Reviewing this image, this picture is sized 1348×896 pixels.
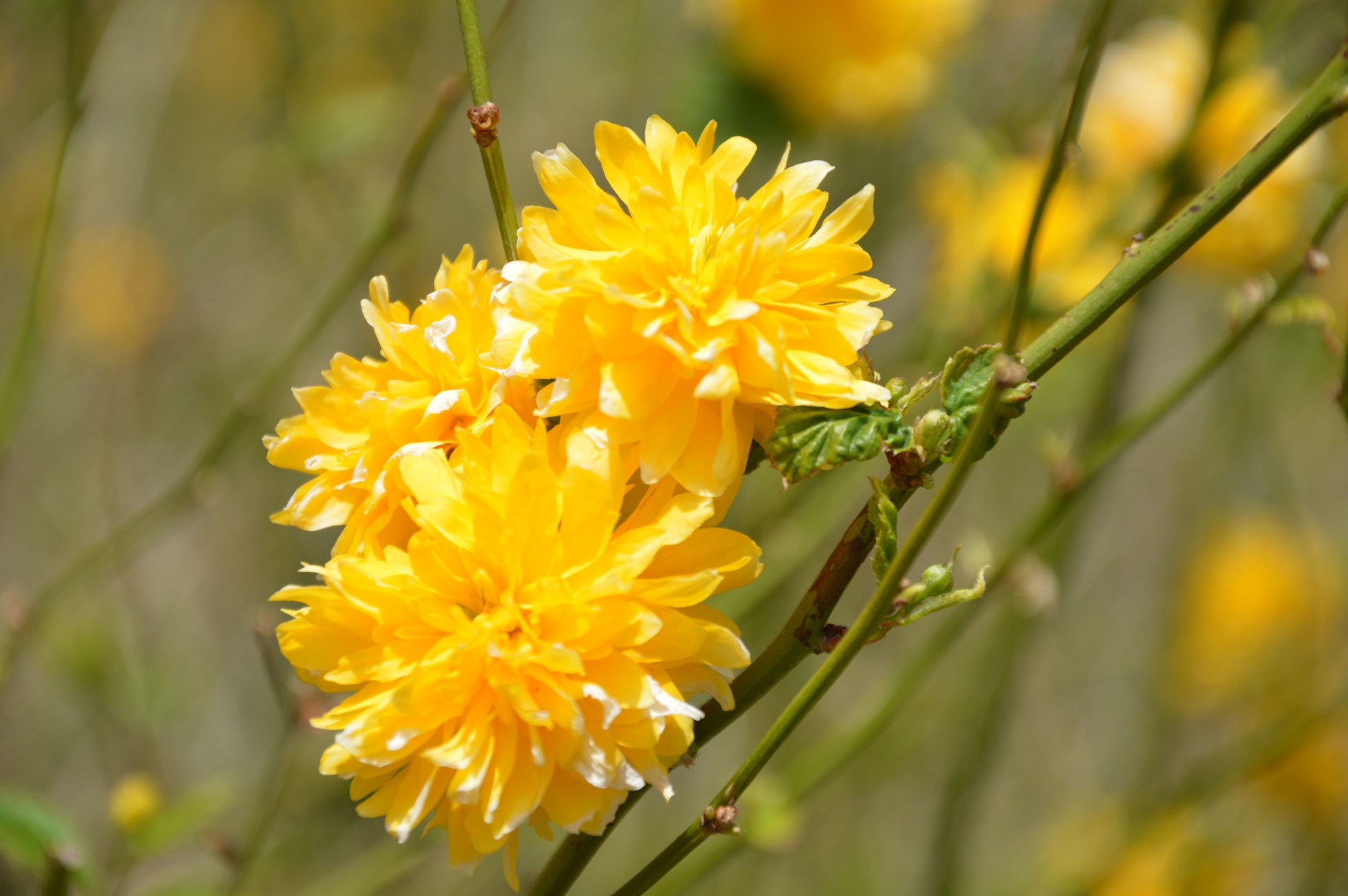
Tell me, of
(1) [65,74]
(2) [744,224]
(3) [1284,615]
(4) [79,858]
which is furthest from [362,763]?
(3) [1284,615]

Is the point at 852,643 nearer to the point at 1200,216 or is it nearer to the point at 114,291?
the point at 1200,216

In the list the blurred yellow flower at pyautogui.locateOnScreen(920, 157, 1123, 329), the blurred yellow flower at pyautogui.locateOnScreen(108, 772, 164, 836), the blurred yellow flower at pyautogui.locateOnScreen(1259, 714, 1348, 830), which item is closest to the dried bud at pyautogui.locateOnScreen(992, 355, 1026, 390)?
the blurred yellow flower at pyautogui.locateOnScreen(920, 157, 1123, 329)

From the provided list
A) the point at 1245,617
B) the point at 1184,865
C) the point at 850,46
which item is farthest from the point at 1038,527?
the point at 1245,617

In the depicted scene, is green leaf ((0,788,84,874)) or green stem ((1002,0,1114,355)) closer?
green stem ((1002,0,1114,355))

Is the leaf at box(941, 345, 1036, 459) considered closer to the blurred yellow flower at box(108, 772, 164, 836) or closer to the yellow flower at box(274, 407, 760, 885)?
the yellow flower at box(274, 407, 760, 885)

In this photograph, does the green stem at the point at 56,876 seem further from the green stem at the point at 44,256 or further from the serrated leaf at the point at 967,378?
the serrated leaf at the point at 967,378

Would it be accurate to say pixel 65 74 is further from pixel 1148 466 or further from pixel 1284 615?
pixel 1148 466

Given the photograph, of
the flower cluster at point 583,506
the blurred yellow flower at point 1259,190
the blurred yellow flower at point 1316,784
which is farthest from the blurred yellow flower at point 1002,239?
the blurred yellow flower at point 1316,784
